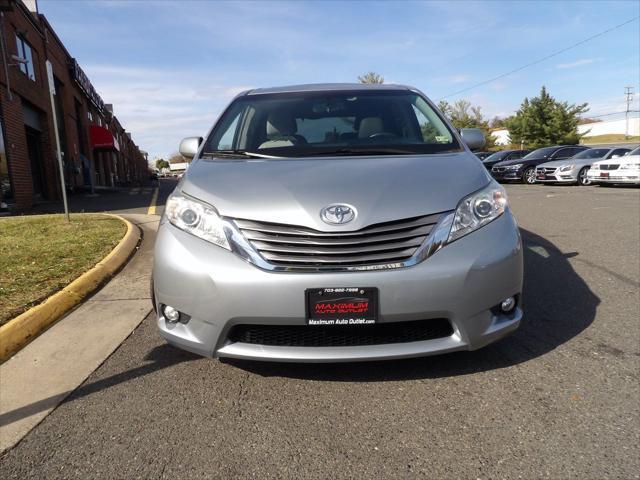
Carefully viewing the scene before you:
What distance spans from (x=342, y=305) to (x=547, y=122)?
48.3m

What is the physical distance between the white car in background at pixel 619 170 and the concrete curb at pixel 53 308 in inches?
585

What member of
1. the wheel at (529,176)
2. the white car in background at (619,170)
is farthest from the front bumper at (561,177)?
the wheel at (529,176)

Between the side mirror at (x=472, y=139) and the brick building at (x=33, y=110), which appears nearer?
the side mirror at (x=472, y=139)

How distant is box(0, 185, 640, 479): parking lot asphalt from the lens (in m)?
1.93

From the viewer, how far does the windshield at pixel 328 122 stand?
3.37 metres

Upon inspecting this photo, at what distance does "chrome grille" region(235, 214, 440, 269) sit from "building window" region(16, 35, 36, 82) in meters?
15.5

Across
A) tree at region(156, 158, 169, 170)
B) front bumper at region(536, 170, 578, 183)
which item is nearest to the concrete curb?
front bumper at region(536, 170, 578, 183)

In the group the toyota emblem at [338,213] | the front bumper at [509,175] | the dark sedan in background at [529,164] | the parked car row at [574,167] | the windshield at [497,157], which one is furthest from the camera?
the windshield at [497,157]

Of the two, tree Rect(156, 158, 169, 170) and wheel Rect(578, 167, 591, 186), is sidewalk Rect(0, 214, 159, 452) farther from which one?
tree Rect(156, 158, 169, 170)

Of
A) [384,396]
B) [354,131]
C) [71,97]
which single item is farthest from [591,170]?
[71,97]

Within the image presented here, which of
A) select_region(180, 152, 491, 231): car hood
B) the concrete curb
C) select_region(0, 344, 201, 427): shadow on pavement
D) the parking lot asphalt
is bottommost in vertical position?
the parking lot asphalt

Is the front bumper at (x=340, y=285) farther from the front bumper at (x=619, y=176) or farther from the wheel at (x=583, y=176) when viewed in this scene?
the wheel at (x=583, y=176)

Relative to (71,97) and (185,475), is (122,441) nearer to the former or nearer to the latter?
(185,475)

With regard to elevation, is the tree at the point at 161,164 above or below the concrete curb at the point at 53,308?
above
